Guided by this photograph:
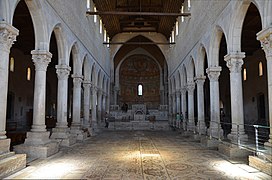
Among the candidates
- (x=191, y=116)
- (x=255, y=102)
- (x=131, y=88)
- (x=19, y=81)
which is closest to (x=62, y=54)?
(x=191, y=116)

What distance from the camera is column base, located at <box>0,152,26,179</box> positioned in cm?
676

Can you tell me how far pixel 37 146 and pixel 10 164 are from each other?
2.71m

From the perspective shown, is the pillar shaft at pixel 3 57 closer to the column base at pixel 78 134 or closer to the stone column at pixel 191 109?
the column base at pixel 78 134

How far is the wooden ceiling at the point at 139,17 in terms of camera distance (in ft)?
78.1

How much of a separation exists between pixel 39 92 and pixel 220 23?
8840 mm

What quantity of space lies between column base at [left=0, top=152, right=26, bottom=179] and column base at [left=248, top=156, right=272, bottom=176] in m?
7.19

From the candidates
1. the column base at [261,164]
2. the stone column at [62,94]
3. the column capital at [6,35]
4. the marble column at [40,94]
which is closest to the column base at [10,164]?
the marble column at [40,94]

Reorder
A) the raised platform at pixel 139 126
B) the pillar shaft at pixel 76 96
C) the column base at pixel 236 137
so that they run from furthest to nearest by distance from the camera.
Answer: the raised platform at pixel 139 126
the pillar shaft at pixel 76 96
the column base at pixel 236 137

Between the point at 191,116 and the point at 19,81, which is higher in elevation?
the point at 19,81

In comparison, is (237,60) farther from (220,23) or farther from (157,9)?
(157,9)

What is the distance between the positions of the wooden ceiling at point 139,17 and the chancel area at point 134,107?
126 mm

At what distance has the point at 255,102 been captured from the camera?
23.4 m

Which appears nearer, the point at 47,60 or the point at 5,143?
the point at 5,143

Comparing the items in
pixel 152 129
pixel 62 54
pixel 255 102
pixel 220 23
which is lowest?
pixel 152 129
